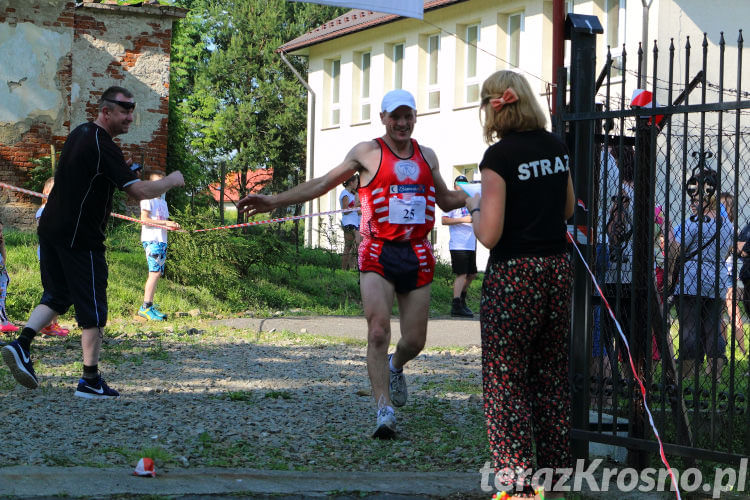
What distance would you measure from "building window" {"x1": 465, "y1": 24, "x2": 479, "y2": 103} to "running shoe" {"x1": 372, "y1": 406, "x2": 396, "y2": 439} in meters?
23.3

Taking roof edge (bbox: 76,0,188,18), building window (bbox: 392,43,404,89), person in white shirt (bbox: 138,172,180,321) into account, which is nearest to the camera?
person in white shirt (bbox: 138,172,180,321)

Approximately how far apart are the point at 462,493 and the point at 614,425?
0.95 m

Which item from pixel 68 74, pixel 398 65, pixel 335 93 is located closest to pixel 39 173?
pixel 68 74

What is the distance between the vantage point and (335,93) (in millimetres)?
34844

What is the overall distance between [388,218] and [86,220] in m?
2.23

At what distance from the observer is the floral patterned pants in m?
4.11

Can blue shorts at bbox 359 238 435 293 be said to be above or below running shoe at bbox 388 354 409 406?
above

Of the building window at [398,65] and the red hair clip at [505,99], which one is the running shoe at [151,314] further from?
the building window at [398,65]

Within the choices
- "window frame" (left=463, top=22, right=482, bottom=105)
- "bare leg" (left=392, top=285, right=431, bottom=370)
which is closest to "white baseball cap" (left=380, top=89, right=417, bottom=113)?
"bare leg" (left=392, top=285, right=431, bottom=370)

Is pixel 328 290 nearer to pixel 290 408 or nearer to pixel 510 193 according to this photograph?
pixel 290 408

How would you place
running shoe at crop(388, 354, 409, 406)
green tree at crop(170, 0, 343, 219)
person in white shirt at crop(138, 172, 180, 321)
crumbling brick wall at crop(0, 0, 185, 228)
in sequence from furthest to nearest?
1. green tree at crop(170, 0, 343, 219)
2. crumbling brick wall at crop(0, 0, 185, 228)
3. person in white shirt at crop(138, 172, 180, 321)
4. running shoe at crop(388, 354, 409, 406)

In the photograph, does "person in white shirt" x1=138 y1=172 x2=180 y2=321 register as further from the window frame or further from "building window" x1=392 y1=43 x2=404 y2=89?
"building window" x1=392 y1=43 x2=404 y2=89

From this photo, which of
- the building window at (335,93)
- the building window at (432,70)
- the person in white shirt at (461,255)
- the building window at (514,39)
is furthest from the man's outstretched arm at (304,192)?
the building window at (335,93)

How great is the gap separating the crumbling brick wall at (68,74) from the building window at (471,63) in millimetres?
10644
